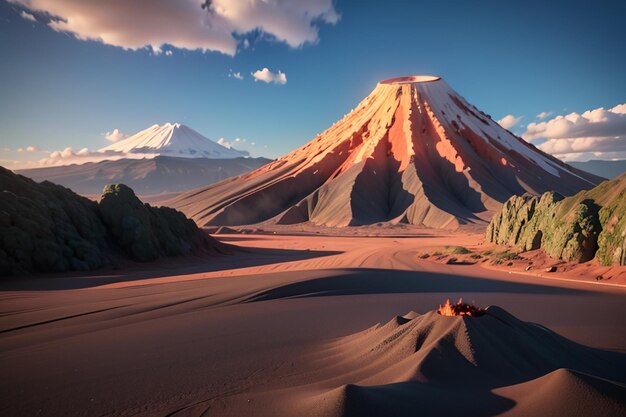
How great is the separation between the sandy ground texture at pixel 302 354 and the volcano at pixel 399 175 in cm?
2945

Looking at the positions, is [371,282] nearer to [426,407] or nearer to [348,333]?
[348,333]

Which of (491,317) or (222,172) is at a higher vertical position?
(222,172)

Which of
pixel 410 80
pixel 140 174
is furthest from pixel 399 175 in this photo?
pixel 140 174

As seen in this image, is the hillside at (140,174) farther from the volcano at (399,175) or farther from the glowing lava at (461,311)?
the glowing lava at (461,311)

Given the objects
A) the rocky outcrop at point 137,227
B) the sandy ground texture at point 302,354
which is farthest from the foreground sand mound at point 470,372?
the rocky outcrop at point 137,227

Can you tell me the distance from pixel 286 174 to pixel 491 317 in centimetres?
4991

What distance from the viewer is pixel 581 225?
10586mm

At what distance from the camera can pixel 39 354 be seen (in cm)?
430

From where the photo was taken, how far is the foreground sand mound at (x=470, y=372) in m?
2.52

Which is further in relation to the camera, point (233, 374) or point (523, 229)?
point (523, 229)

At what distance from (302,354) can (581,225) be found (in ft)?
32.3

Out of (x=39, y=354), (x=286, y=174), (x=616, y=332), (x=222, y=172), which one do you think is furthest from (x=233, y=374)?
(x=222, y=172)

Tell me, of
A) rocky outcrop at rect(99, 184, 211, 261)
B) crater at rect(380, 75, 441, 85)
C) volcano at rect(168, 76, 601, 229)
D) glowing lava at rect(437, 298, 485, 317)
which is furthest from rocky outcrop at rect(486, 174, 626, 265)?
crater at rect(380, 75, 441, 85)

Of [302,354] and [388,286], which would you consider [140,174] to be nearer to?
[388,286]
